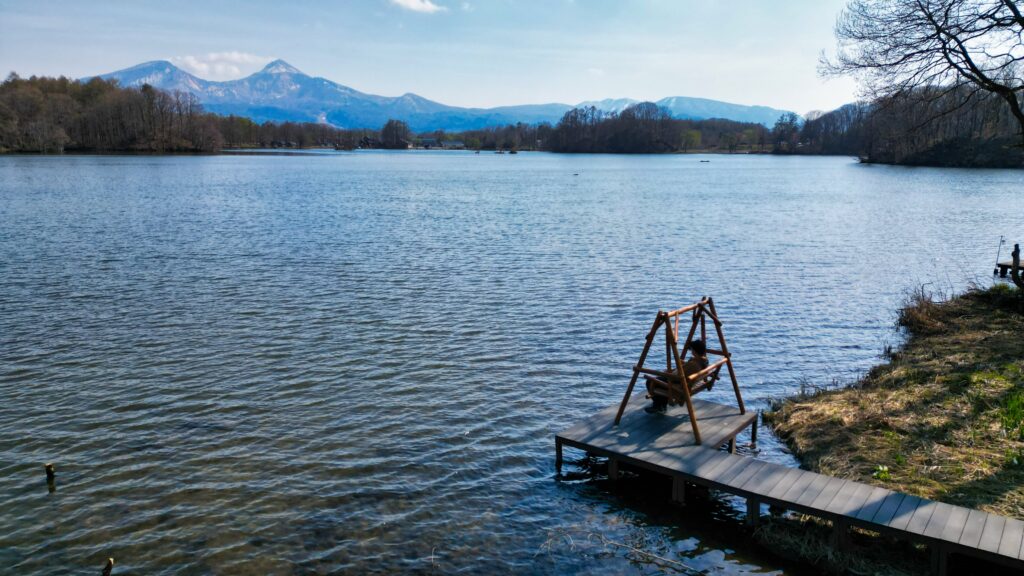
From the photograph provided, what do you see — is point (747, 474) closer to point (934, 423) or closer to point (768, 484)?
point (768, 484)

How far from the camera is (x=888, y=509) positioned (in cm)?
985

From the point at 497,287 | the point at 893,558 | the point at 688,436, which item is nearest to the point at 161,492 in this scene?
the point at 688,436

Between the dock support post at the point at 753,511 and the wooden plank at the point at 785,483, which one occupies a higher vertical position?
the wooden plank at the point at 785,483

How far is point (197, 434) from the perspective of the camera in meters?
14.5

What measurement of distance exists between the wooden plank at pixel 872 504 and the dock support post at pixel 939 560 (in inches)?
34.3

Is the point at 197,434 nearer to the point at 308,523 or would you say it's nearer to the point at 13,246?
the point at 308,523

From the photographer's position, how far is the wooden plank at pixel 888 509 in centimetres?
956

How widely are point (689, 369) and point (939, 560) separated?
562cm

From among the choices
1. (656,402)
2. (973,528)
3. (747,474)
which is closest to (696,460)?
(747,474)

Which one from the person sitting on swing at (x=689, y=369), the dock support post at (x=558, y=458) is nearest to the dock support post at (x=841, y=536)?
the person sitting on swing at (x=689, y=369)

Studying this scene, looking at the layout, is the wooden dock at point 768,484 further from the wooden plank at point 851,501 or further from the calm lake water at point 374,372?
the calm lake water at point 374,372

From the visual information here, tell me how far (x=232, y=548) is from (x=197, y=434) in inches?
191

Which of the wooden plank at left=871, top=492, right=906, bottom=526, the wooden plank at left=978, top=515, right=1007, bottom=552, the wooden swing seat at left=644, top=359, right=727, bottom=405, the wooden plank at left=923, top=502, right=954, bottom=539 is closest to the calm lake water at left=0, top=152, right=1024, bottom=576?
the wooden plank at left=871, top=492, right=906, bottom=526

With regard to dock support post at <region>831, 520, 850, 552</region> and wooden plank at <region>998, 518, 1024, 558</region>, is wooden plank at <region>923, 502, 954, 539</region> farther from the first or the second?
dock support post at <region>831, 520, 850, 552</region>
